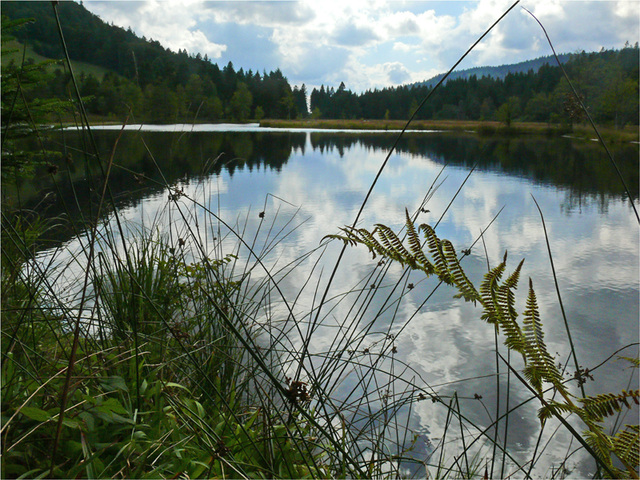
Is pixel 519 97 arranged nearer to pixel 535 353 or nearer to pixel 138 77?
pixel 138 77

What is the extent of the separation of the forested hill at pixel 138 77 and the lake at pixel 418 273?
99cm

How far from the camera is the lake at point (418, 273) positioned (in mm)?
1776

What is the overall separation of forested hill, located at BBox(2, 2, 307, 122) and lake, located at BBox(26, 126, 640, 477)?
3.26 ft

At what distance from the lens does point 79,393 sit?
850mm

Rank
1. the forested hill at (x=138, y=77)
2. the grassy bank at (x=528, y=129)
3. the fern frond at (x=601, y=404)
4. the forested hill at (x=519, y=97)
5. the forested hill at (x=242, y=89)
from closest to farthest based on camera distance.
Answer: the fern frond at (x=601, y=404) → the forested hill at (x=138, y=77) → the forested hill at (x=242, y=89) → the grassy bank at (x=528, y=129) → the forested hill at (x=519, y=97)

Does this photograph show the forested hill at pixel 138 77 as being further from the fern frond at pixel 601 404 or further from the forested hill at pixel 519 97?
the forested hill at pixel 519 97

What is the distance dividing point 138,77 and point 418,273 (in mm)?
2642

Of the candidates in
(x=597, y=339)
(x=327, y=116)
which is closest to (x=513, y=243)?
(x=597, y=339)

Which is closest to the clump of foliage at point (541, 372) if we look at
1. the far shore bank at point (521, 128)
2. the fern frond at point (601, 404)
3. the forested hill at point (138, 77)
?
the fern frond at point (601, 404)

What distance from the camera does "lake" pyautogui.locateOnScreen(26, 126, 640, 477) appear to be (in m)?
1.78

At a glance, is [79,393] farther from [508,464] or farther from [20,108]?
[20,108]

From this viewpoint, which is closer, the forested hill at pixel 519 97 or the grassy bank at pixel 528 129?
the grassy bank at pixel 528 129

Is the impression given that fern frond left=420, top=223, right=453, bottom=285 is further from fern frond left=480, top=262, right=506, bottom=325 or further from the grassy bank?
the grassy bank

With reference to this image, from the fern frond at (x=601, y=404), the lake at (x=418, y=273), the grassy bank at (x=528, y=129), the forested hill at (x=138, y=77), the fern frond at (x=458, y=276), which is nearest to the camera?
the fern frond at (x=601, y=404)
